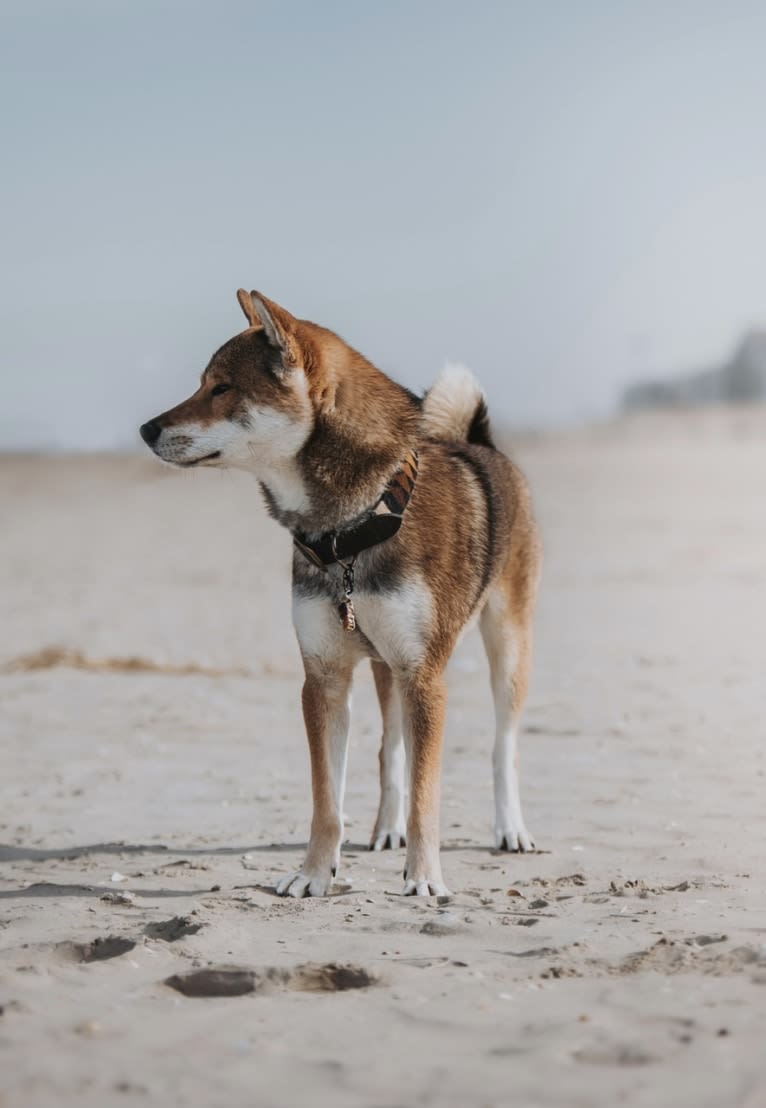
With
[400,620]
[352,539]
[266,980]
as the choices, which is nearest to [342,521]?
[352,539]

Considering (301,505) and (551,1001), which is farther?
(301,505)

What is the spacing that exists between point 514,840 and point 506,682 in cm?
72

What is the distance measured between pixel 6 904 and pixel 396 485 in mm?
2077

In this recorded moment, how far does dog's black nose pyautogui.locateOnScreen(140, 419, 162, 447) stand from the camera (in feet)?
16.8

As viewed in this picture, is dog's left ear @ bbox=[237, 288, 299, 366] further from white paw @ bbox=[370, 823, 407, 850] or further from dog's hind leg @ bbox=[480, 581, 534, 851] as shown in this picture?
white paw @ bbox=[370, 823, 407, 850]

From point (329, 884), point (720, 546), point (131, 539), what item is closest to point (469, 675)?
point (329, 884)

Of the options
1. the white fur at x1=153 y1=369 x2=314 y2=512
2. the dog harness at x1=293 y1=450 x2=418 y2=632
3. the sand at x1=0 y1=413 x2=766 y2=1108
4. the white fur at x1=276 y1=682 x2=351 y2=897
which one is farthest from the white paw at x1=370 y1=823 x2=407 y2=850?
the white fur at x1=153 y1=369 x2=314 y2=512

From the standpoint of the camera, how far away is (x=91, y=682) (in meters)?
10.6

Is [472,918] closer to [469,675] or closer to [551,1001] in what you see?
[551,1001]

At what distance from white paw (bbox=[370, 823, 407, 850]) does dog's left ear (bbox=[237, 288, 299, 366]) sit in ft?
7.30

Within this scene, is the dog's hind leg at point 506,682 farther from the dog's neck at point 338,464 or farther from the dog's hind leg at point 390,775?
the dog's neck at point 338,464

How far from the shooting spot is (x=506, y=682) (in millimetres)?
6336

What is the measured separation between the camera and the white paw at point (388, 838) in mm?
6160

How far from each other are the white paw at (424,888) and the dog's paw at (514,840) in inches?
34.9
